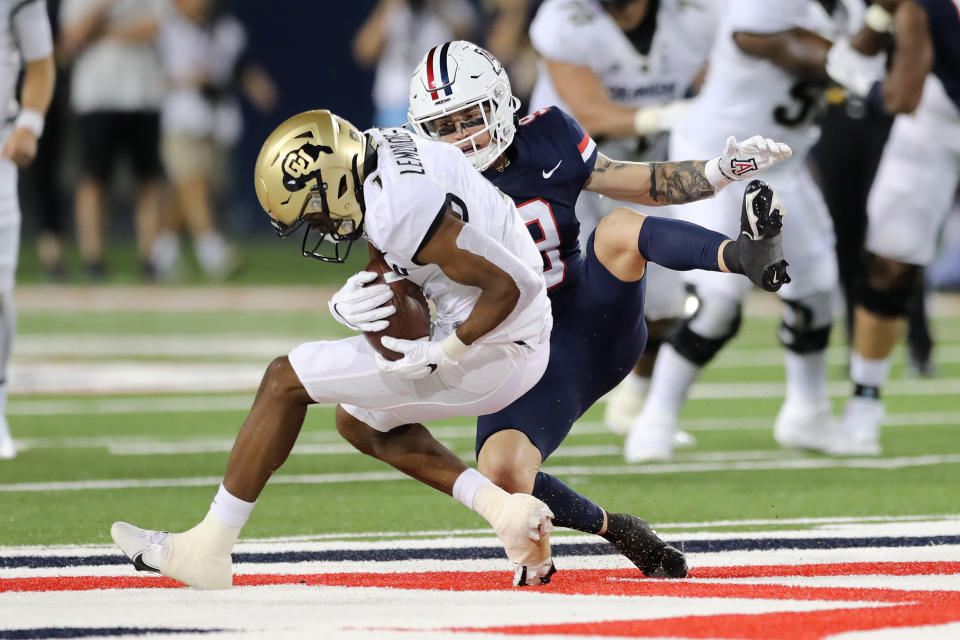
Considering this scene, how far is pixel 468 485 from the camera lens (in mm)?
3967

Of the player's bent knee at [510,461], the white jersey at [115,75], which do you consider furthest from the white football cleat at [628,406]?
the white jersey at [115,75]

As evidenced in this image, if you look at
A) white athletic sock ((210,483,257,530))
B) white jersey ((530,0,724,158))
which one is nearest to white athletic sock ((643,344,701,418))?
white jersey ((530,0,724,158))

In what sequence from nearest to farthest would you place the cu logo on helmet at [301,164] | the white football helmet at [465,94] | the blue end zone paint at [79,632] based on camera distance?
the blue end zone paint at [79,632], the cu logo on helmet at [301,164], the white football helmet at [465,94]

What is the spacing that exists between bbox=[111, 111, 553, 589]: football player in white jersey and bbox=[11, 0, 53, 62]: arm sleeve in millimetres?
2672

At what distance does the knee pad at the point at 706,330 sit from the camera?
629 cm

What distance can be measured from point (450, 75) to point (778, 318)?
859 cm

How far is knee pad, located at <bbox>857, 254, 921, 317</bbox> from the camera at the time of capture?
655 cm

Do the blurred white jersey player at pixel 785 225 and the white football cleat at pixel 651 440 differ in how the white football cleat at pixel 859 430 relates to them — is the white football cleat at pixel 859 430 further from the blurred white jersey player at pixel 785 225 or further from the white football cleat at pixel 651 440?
the white football cleat at pixel 651 440

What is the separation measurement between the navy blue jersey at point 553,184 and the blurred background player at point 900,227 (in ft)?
7.41

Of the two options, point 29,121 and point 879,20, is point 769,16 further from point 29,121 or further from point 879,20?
point 29,121

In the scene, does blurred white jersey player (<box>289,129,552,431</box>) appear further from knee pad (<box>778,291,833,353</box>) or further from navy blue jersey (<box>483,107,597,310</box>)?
knee pad (<box>778,291,833,353</box>)

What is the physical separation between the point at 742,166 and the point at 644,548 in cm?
103

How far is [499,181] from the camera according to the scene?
4.64 metres

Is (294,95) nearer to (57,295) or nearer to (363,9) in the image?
(363,9)
